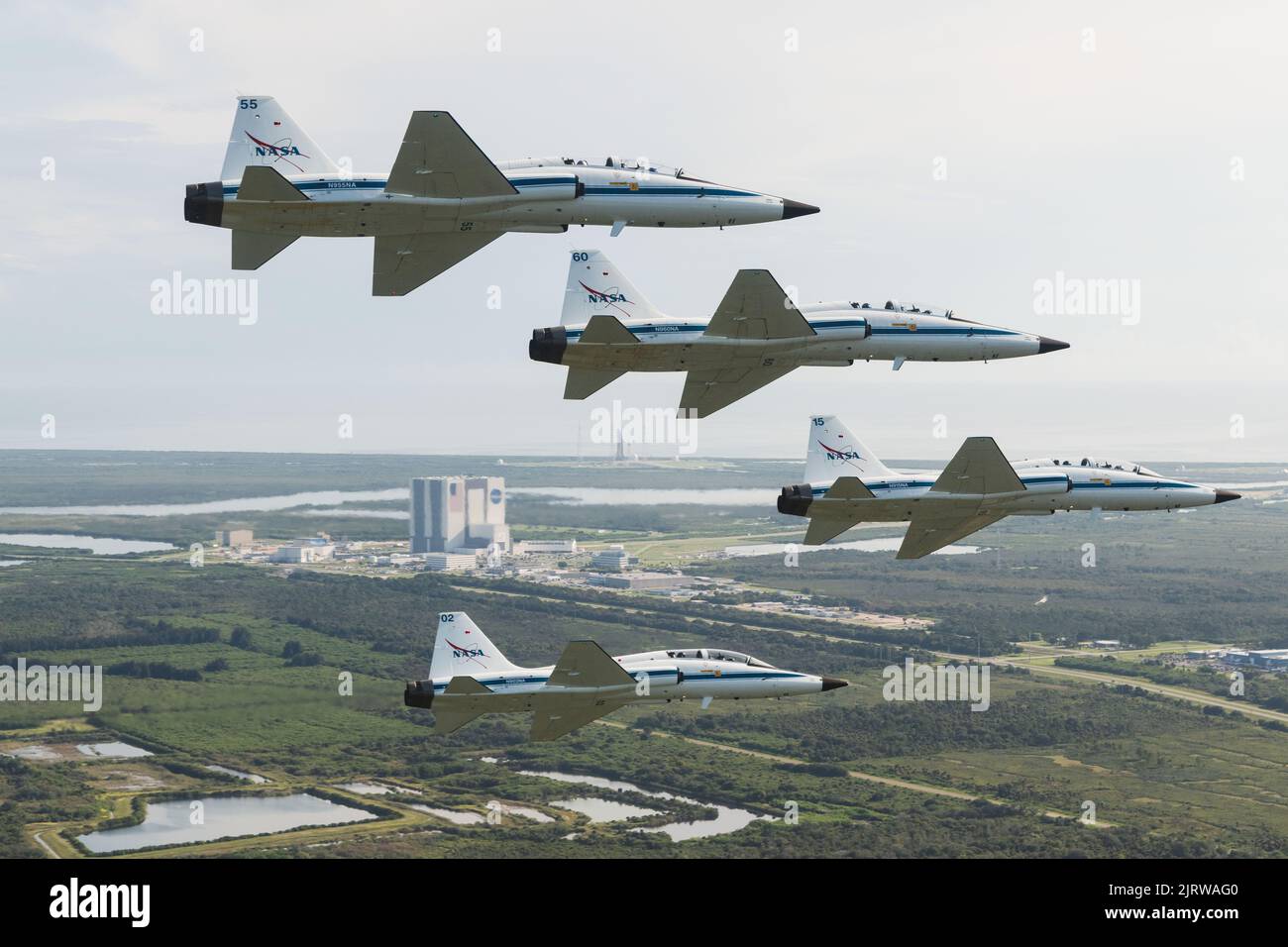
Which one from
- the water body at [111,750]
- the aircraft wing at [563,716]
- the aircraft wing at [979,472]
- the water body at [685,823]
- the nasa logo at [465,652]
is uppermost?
the aircraft wing at [979,472]

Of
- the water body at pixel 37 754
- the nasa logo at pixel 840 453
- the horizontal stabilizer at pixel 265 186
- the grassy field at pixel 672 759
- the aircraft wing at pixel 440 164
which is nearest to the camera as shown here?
the horizontal stabilizer at pixel 265 186

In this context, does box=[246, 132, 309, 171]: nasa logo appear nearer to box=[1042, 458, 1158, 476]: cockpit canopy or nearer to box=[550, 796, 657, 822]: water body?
box=[1042, 458, 1158, 476]: cockpit canopy

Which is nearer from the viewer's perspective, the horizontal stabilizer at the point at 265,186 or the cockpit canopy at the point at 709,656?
the horizontal stabilizer at the point at 265,186

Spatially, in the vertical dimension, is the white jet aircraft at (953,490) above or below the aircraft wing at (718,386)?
below

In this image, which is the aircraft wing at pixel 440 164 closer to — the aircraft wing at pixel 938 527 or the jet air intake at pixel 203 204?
the jet air intake at pixel 203 204

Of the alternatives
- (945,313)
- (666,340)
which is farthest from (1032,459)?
(666,340)

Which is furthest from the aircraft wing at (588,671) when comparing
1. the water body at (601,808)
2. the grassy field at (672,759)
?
the water body at (601,808)
